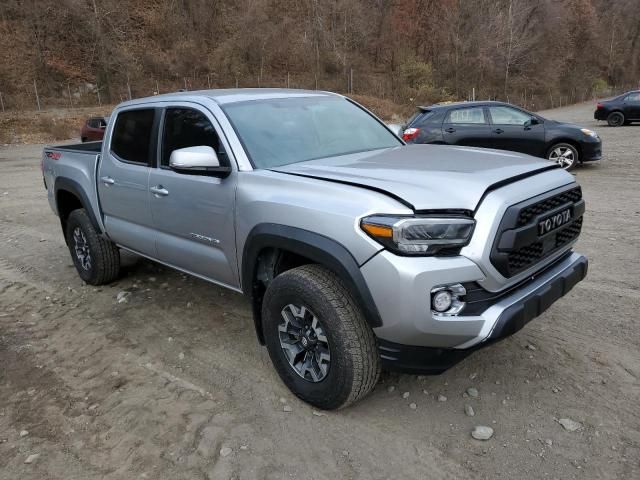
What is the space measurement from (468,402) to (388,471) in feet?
2.50

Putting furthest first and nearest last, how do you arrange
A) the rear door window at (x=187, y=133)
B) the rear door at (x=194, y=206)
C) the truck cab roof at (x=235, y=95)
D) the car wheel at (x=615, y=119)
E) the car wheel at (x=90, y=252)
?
1. the car wheel at (x=615, y=119)
2. the car wheel at (x=90, y=252)
3. the truck cab roof at (x=235, y=95)
4. the rear door window at (x=187, y=133)
5. the rear door at (x=194, y=206)

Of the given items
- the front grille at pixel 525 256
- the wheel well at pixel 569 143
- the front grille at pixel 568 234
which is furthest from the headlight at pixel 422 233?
the wheel well at pixel 569 143

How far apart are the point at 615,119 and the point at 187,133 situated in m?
21.7

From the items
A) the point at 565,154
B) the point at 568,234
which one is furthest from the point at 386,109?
the point at 568,234

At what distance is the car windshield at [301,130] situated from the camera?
3.48m

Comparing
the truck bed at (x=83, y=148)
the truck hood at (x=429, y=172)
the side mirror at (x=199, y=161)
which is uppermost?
the side mirror at (x=199, y=161)

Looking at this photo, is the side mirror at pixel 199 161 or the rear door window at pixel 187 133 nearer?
the side mirror at pixel 199 161

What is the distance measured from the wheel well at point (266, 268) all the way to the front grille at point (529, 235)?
112cm

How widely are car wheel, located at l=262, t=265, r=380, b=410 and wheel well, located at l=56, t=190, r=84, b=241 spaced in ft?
11.1

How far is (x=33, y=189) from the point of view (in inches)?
455

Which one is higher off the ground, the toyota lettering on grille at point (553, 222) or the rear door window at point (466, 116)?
the toyota lettering on grille at point (553, 222)

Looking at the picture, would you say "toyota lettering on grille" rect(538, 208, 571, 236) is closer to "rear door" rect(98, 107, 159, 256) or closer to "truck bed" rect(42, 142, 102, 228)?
"rear door" rect(98, 107, 159, 256)

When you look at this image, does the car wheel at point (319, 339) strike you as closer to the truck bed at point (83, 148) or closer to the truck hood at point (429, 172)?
the truck hood at point (429, 172)

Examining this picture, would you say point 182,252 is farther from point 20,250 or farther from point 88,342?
point 20,250
